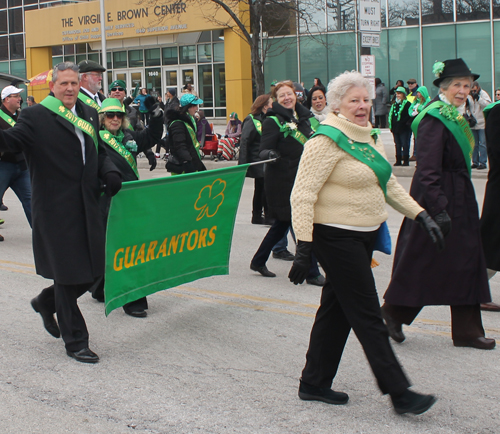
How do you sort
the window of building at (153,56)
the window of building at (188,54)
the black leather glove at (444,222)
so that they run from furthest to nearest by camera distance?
the window of building at (153,56)
the window of building at (188,54)
the black leather glove at (444,222)

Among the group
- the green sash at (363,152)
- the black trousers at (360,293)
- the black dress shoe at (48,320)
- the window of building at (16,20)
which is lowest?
the black dress shoe at (48,320)

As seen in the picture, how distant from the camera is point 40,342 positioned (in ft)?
17.3

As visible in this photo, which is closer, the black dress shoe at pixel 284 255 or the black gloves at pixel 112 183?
the black gloves at pixel 112 183

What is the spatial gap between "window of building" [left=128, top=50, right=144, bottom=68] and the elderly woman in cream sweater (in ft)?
102

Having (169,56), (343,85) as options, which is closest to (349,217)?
(343,85)

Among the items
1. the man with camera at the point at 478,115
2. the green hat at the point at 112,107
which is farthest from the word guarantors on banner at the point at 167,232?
the man with camera at the point at 478,115

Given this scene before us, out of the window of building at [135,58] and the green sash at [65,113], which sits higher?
the window of building at [135,58]

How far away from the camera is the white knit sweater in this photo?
3.77m

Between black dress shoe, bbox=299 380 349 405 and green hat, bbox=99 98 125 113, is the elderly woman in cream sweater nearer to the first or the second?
black dress shoe, bbox=299 380 349 405


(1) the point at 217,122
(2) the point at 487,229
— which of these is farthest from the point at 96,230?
(1) the point at 217,122

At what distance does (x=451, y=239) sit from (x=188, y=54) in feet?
93.9

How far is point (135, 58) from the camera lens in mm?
34031

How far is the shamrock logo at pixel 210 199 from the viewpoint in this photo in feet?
19.2

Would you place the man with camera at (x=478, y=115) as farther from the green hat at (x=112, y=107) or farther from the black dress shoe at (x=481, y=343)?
the black dress shoe at (x=481, y=343)
